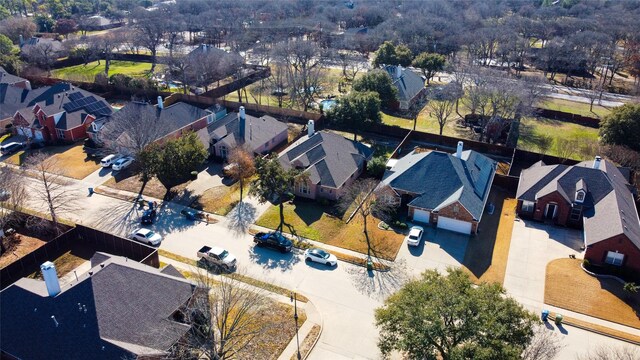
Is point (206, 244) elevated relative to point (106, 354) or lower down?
lower down

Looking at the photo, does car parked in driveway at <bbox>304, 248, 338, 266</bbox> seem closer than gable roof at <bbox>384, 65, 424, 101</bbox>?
Yes

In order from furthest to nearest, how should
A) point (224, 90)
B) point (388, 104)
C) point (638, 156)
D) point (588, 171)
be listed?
1. point (224, 90)
2. point (388, 104)
3. point (638, 156)
4. point (588, 171)

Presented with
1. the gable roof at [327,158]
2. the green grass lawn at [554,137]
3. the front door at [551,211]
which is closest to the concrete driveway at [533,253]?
the front door at [551,211]

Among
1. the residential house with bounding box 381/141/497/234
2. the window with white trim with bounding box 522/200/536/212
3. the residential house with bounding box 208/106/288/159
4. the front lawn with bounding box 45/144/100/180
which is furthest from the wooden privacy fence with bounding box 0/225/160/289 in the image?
the window with white trim with bounding box 522/200/536/212

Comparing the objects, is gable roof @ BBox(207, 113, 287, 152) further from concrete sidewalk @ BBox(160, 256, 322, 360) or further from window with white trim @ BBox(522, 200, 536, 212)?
window with white trim @ BBox(522, 200, 536, 212)

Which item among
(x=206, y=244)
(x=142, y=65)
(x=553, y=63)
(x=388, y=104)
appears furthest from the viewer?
(x=142, y=65)

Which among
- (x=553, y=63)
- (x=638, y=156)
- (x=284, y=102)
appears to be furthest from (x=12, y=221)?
(x=553, y=63)

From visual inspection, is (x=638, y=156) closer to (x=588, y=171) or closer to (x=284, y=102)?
(x=588, y=171)
